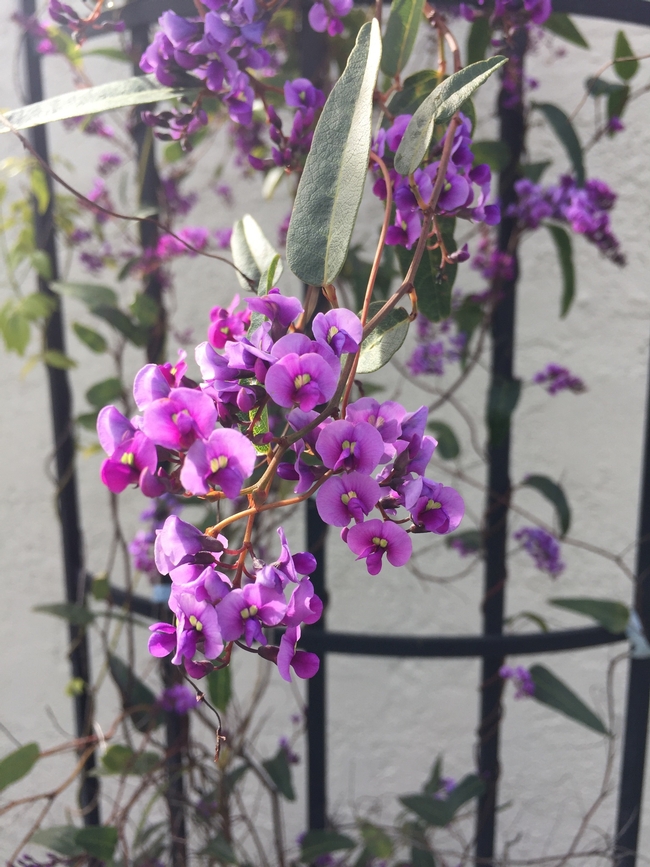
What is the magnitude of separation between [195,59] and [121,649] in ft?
4.74

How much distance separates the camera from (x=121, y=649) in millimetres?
1711

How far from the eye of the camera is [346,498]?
34cm

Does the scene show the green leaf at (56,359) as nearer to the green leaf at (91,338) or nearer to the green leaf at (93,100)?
the green leaf at (91,338)

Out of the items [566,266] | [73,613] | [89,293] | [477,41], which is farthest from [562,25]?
[73,613]

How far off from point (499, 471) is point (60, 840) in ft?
Answer: 2.16

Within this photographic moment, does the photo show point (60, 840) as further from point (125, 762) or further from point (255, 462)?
point (255, 462)

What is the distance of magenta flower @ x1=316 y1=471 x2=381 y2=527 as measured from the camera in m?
0.33

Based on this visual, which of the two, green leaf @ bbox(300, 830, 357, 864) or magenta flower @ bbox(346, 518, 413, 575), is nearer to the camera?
magenta flower @ bbox(346, 518, 413, 575)

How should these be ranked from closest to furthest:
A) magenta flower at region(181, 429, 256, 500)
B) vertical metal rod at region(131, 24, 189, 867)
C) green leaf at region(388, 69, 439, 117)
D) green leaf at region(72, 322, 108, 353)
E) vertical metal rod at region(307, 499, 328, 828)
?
1. magenta flower at region(181, 429, 256, 500)
2. green leaf at region(388, 69, 439, 117)
3. vertical metal rod at region(307, 499, 328, 828)
4. vertical metal rod at region(131, 24, 189, 867)
5. green leaf at region(72, 322, 108, 353)

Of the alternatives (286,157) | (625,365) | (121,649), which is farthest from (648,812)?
(286,157)

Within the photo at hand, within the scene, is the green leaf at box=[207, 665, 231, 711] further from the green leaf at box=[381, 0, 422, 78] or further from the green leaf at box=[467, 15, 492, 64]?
the green leaf at box=[467, 15, 492, 64]

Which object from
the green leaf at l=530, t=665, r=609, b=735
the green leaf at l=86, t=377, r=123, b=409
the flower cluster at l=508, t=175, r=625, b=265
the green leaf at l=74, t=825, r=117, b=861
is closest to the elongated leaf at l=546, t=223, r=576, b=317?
the flower cluster at l=508, t=175, r=625, b=265

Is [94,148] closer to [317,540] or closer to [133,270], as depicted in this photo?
[133,270]

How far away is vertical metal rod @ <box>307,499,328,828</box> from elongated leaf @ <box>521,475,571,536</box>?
0.33 meters
